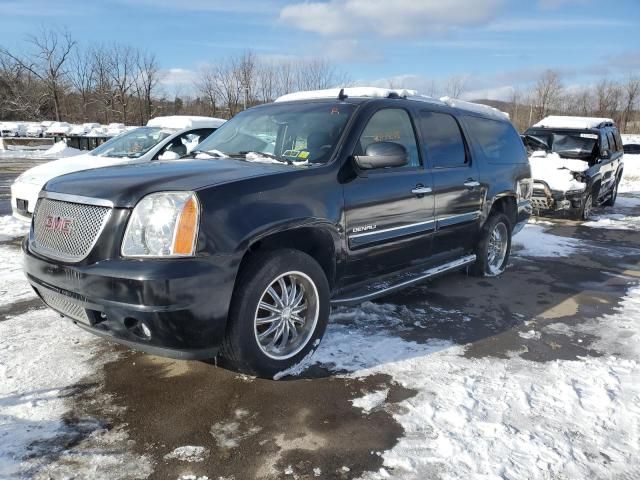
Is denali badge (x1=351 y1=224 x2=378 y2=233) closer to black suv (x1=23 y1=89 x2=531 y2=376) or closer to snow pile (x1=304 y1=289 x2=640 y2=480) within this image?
black suv (x1=23 y1=89 x2=531 y2=376)

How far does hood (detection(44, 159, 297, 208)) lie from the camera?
2938mm

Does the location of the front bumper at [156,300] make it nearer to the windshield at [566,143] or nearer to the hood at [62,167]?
the hood at [62,167]

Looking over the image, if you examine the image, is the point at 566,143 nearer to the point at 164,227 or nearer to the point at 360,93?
the point at 360,93

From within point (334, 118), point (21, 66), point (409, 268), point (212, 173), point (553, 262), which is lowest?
point (553, 262)

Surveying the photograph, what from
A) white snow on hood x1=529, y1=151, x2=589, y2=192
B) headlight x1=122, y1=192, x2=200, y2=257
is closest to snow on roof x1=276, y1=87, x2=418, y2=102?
headlight x1=122, y1=192, x2=200, y2=257

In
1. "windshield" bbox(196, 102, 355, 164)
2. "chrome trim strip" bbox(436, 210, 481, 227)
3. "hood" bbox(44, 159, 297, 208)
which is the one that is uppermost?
"windshield" bbox(196, 102, 355, 164)

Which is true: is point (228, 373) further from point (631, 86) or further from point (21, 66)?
point (631, 86)

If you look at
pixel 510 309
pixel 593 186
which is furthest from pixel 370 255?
pixel 593 186

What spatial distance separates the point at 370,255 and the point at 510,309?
184cm

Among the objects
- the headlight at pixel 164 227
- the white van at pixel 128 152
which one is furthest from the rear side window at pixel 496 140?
the white van at pixel 128 152

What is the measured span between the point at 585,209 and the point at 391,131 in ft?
25.7

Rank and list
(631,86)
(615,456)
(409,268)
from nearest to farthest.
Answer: (615,456), (409,268), (631,86)

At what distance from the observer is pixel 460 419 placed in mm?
2910

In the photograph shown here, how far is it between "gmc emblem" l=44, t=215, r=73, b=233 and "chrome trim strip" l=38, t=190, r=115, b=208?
0.39ft
